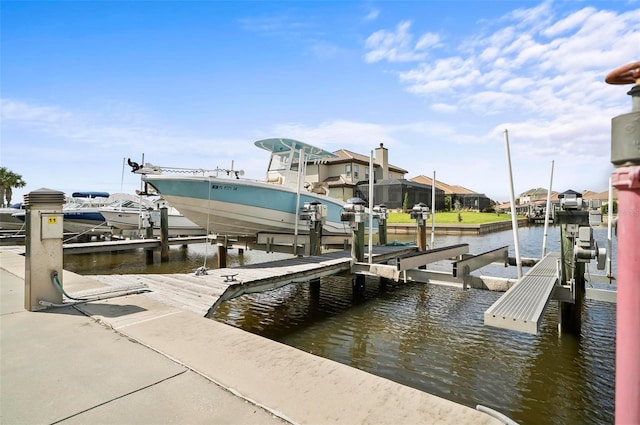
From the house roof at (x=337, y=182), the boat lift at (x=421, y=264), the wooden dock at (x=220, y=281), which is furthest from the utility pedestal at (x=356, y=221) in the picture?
the house roof at (x=337, y=182)

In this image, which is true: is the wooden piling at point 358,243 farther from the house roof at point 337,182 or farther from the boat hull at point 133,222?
the house roof at point 337,182

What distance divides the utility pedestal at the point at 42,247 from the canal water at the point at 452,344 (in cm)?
323

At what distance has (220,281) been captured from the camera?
250 inches

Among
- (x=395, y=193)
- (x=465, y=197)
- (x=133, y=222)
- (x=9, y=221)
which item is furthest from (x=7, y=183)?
(x=465, y=197)

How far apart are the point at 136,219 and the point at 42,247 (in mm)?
15085

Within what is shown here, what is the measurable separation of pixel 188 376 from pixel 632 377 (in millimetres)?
2581

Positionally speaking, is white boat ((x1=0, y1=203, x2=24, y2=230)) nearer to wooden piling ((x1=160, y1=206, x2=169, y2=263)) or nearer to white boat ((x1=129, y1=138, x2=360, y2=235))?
wooden piling ((x1=160, y1=206, x2=169, y2=263))

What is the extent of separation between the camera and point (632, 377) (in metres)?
1.19

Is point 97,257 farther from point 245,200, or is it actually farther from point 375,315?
point 375,315

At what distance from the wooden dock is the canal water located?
2.80 feet

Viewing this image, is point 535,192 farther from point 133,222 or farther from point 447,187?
point 133,222

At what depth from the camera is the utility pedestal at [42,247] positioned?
4461mm

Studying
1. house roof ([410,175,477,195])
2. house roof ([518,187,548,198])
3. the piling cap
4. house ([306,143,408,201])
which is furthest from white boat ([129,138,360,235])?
house roof ([518,187,548,198])

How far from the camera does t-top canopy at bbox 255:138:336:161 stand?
→ 36.6ft
